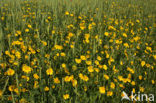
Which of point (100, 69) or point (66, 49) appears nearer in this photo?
point (100, 69)

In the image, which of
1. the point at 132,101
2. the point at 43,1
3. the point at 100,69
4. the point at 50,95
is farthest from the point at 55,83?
the point at 43,1

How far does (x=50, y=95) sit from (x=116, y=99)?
2.34 feet

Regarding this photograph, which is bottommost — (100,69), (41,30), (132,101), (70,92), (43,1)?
(132,101)

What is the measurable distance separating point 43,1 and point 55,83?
4.71 meters

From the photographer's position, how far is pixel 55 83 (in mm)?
1495

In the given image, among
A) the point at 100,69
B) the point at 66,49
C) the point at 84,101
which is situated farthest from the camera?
the point at 66,49

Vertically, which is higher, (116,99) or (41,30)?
(41,30)

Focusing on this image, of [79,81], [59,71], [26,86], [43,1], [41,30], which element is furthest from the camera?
[43,1]

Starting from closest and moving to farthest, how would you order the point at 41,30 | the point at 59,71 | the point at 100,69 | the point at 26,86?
1. the point at 26,86
2. the point at 59,71
3. the point at 100,69
4. the point at 41,30

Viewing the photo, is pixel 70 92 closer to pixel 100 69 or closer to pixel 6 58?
pixel 100 69

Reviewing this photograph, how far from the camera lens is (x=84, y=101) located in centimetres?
135

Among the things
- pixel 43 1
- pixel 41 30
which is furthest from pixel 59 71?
pixel 43 1

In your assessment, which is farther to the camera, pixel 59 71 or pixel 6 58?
pixel 6 58

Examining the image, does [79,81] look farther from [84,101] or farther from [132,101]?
[132,101]
